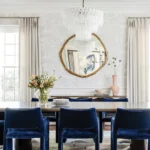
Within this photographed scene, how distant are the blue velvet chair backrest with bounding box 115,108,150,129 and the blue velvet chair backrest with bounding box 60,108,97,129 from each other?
0.40 meters

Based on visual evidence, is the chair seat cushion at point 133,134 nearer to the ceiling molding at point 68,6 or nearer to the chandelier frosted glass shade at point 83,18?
the chandelier frosted glass shade at point 83,18

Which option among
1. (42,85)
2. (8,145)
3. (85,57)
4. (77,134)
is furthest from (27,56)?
(77,134)

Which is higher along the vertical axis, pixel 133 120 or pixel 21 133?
pixel 133 120

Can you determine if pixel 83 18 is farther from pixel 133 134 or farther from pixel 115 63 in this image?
pixel 115 63

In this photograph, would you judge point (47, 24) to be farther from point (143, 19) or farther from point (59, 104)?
point (59, 104)

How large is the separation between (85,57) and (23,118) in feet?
13.1

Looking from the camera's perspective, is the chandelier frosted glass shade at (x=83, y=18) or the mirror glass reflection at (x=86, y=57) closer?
the chandelier frosted glass shade at (x=83, y=18)

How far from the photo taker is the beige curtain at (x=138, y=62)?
766cm

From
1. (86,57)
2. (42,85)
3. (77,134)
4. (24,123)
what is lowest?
(77,134)

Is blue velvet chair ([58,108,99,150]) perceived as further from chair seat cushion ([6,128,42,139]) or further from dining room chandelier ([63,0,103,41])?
dining room chandelier ([63,0,103,41])

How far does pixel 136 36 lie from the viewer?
7.72 m

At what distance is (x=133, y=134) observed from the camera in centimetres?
412

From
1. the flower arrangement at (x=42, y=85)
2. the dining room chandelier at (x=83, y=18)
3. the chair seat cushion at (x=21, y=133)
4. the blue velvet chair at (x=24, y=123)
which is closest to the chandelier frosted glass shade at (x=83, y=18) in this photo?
the dining room chandelier at (x=83, y=18)

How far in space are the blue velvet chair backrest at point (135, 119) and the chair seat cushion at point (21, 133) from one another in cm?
116
